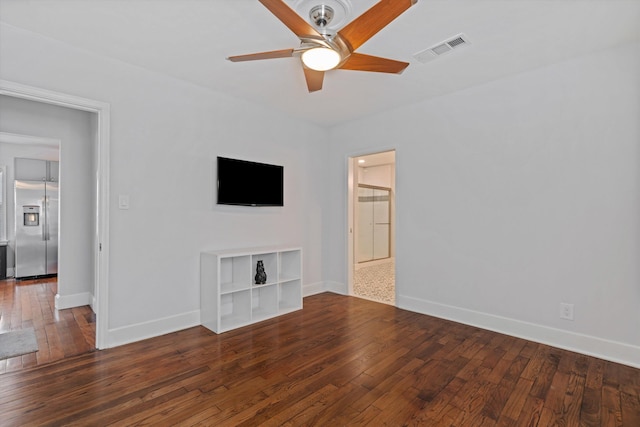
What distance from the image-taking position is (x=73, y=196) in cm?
400

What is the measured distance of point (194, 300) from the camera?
327 cm

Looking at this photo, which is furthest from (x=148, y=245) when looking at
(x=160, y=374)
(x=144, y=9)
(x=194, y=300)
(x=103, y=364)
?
(x=144, y=9)

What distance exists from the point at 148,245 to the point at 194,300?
0.75 metres

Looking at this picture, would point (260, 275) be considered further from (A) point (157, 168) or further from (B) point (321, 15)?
(B) point (321, 15)

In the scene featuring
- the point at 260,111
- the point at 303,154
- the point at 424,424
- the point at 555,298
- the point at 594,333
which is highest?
the point at 260,111

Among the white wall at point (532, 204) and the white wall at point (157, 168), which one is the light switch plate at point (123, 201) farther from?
the white wall at point (532, 204)

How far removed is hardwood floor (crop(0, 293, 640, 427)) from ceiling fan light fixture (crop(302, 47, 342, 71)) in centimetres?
215

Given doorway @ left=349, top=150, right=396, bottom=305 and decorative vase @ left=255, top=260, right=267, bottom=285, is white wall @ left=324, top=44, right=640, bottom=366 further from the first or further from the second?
doorway @ left=349, top=150, right=396, bottom=305

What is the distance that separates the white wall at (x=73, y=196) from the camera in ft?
12.5

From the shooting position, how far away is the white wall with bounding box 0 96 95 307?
150 inches

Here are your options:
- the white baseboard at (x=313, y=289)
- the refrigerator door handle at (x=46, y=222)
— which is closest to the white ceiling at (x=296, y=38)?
the white baseboard at (x=313, y=289)

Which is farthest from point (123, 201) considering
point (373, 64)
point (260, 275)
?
point (373, 64)

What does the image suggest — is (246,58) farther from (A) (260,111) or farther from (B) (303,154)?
(B) (303,154)

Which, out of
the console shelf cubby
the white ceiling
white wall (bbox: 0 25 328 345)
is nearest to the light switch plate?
white wall (bbox: 0 25 328 345)
